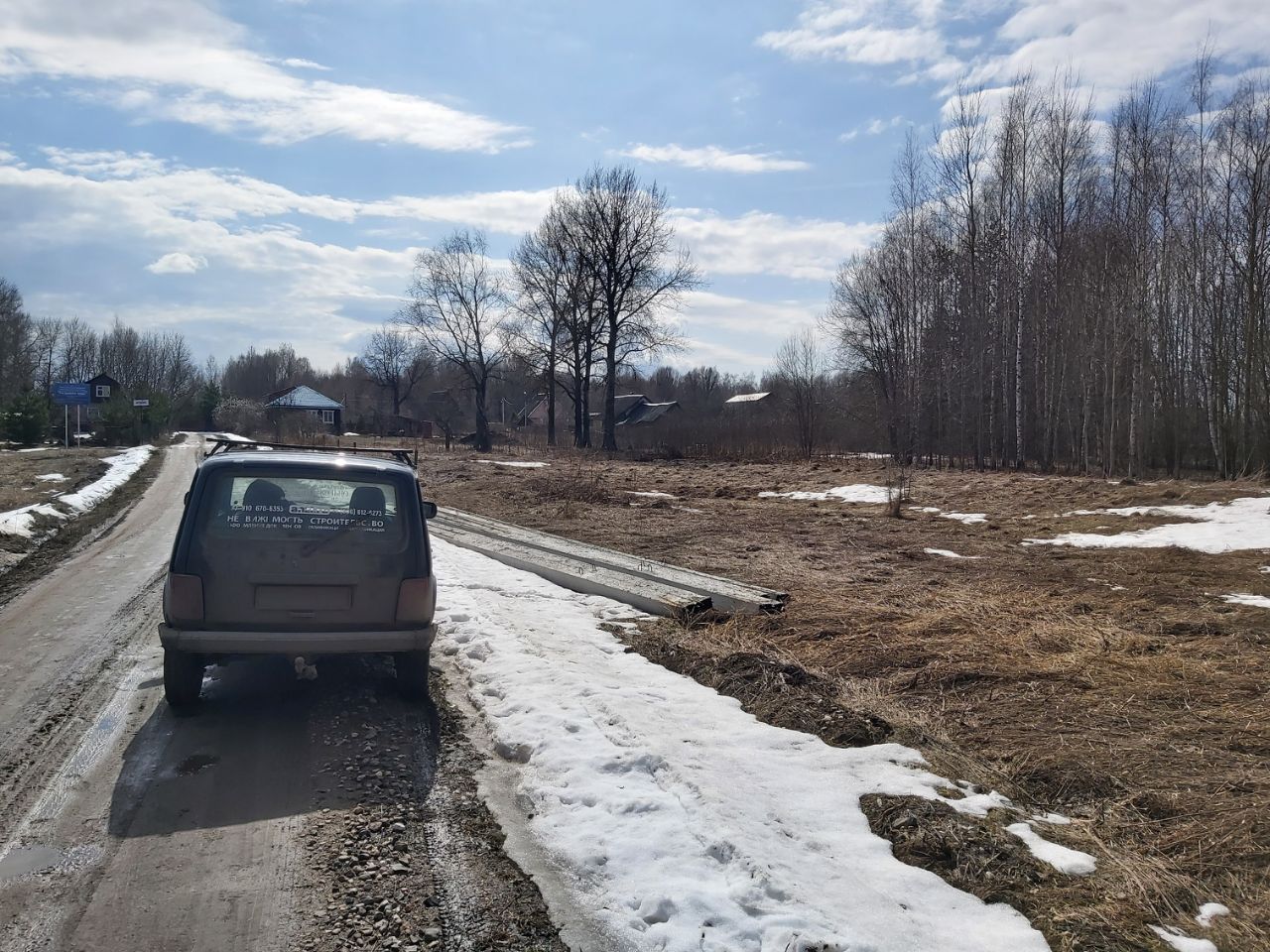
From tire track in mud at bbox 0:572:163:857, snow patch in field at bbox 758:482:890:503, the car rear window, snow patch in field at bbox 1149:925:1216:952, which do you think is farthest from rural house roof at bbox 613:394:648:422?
snow patch in field at bbox 1149:925:1216:952

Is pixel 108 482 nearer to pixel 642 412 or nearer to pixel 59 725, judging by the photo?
pixel 59 725

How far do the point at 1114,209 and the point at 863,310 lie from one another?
63.7 feet

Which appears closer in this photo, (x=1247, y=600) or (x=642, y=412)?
(x=1247, y=600)

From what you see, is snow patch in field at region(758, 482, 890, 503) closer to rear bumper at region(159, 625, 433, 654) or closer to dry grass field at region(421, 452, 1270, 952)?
dry grass field at region(421, 452, 1270, 952)

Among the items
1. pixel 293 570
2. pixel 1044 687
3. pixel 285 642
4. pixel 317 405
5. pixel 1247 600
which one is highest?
pixel 317 405

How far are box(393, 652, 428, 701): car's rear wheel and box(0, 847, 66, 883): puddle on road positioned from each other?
2511mm

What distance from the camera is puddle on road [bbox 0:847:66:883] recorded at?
378 cm

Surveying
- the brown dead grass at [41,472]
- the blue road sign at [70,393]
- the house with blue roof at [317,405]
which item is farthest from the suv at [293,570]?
the house with blue roof at [317,405]

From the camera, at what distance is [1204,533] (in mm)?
14188

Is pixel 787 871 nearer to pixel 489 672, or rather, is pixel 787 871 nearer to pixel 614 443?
pixel 489 672

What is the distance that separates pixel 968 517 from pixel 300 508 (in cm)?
1553

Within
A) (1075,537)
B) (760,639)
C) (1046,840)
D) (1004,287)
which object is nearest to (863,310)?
(1004,287)

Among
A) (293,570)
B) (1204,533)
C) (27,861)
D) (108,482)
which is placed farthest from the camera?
(108,482)

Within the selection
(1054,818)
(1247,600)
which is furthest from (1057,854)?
(1247,600)
